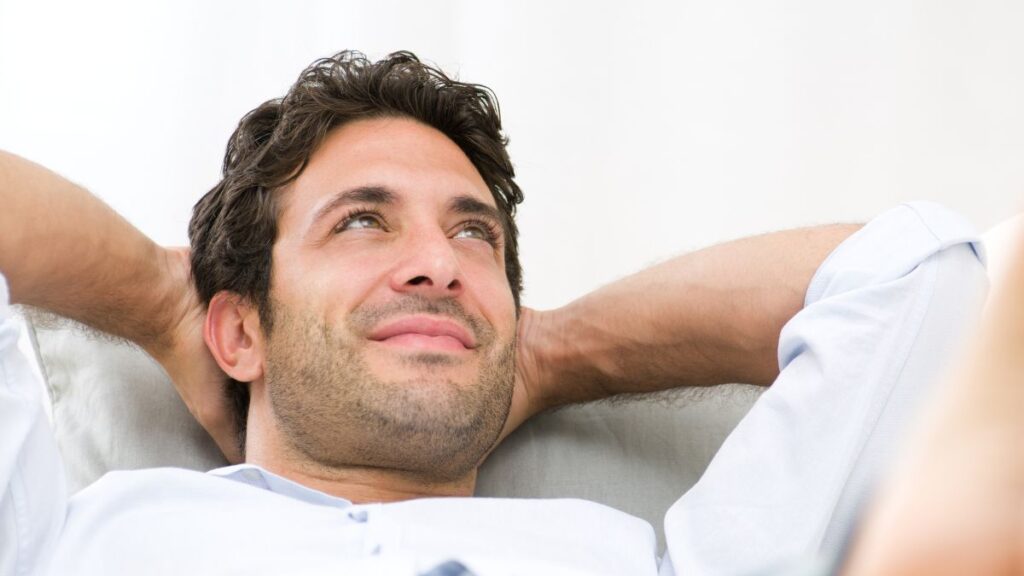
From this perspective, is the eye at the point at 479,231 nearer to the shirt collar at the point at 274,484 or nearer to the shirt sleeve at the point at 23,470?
the shirt collar at the point at 274,484

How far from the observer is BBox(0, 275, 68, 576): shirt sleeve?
1.17 m

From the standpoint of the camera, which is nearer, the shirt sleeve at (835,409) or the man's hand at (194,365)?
the shirt sleeve at (835,409)

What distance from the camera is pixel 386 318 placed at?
145 cm

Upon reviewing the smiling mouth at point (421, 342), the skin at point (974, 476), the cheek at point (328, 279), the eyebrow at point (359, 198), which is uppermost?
the skin at point (974, 476)

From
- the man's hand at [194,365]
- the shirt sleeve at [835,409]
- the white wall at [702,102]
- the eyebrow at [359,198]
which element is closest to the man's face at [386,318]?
the eyebrow at [359,198]

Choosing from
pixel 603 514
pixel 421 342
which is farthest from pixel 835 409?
pixel 421 342

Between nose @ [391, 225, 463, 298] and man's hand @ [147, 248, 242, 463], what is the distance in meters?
0.31

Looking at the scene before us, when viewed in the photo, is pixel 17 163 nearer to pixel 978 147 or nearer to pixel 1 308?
pixel 1 308

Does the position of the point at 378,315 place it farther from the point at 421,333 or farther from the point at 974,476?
the point at 974,476

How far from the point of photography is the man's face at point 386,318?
1.44 metres

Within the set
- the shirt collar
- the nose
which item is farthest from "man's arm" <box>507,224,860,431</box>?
the shirt collar

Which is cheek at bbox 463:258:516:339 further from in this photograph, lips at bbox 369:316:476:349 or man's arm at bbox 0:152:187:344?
man's arm at bbox 0:152:187:344

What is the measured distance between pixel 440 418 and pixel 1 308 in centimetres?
51

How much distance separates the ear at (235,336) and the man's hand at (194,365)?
0.6 inches
